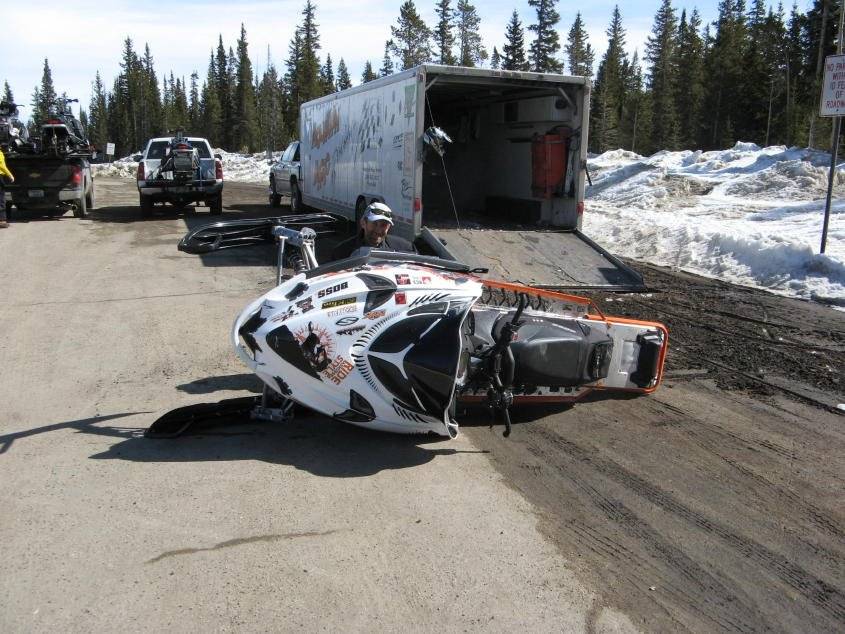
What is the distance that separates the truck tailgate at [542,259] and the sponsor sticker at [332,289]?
557 cm

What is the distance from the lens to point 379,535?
392 cm

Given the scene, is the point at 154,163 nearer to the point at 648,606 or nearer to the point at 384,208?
the point at 384,208

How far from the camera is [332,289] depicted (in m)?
4.77

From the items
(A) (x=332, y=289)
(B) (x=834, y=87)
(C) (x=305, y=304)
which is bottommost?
(C) (x=305, y=304)

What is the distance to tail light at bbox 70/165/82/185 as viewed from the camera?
19641 mm

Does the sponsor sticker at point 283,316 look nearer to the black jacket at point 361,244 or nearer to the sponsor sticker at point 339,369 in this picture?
the sponsor sticker at point 339,369

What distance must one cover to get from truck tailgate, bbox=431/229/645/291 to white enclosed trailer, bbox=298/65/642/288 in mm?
24

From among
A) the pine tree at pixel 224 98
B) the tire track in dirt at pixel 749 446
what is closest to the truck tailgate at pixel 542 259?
the tire track in dirt at pixel 749 446

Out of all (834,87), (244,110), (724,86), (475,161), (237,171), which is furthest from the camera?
(244,110)

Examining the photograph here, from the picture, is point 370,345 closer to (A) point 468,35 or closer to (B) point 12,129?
(B) point 12,129

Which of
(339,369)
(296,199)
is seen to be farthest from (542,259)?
(296,199)

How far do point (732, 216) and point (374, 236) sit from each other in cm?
1447

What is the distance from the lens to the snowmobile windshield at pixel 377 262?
4953mm

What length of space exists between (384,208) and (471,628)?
3.68 metres
